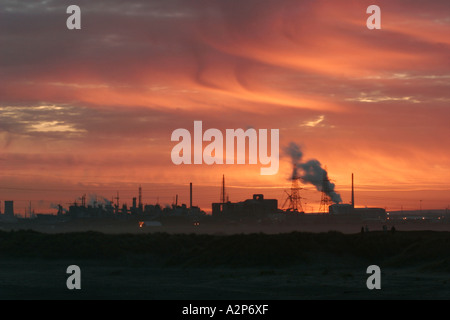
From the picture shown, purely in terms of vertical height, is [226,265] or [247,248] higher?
[247,248]

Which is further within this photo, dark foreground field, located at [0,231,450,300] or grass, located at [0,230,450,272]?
grass, located at [0,230,450,272]

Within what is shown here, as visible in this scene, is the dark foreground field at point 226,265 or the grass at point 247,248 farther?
the grass at point 247,248

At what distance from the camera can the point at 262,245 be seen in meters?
66.7

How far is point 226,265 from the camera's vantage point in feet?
209

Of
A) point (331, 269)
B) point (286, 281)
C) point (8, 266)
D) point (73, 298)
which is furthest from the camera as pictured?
point (8, 266)

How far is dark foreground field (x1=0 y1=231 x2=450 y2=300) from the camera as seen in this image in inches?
1690

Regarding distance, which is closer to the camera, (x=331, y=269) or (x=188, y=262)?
(x=331, y=269)

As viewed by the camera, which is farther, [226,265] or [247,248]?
[247,248]

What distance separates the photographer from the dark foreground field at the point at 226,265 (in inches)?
1690
